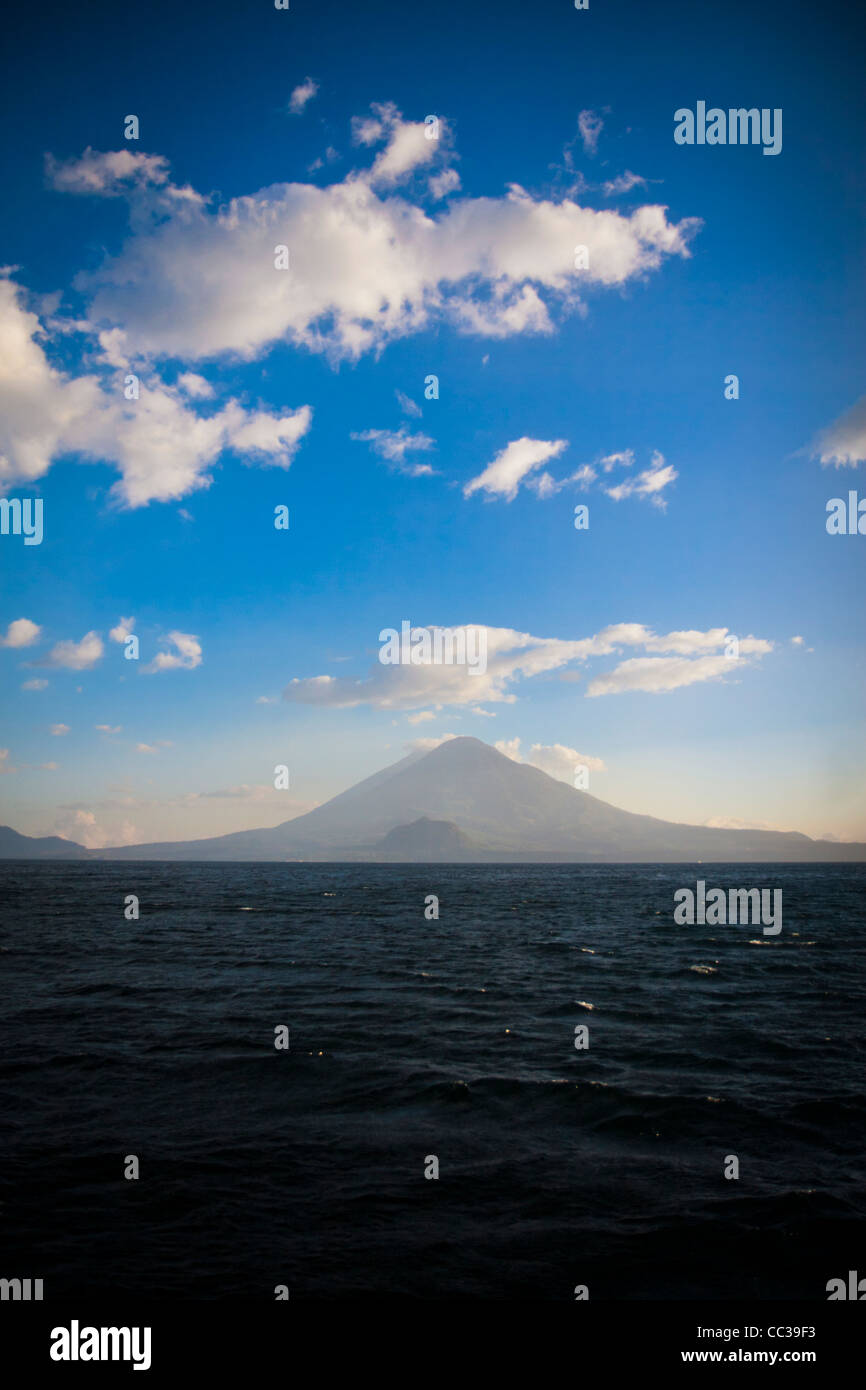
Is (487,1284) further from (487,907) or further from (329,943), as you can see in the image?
(487,907)

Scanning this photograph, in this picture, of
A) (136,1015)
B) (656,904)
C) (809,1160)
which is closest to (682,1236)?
(809,1160)

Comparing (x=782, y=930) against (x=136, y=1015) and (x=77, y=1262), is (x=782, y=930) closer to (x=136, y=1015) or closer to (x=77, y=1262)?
(x=136, y=1015)

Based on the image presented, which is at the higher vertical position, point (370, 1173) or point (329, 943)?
point (370, 1173)

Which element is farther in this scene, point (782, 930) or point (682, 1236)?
point (782, 930)

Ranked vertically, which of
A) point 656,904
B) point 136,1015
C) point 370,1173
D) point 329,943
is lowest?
point 656,904
